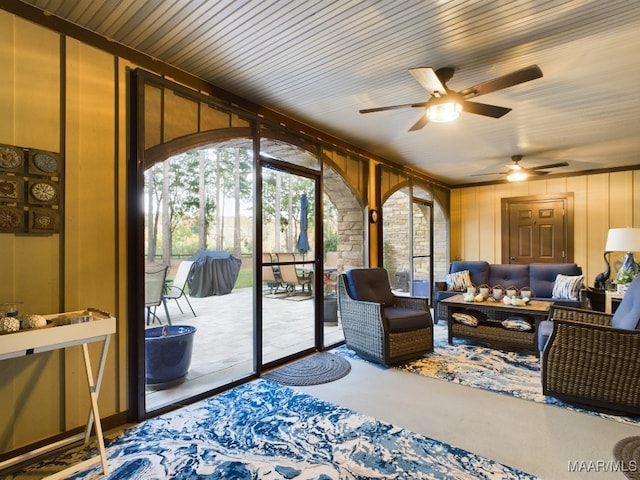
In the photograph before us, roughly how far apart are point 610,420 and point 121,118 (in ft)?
13.6

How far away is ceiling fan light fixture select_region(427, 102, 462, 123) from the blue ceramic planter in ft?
9.33

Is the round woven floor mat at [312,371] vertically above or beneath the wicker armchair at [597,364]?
beneath

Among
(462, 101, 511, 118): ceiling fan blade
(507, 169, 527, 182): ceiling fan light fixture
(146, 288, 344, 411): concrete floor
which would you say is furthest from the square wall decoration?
(507, 169, 527, 182): ceiling fan light fixture

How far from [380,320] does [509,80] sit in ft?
7.73

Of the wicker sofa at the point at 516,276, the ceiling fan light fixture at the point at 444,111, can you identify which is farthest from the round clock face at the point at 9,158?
the wicker sofa at the point at 516,276

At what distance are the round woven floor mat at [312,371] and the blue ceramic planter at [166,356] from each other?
78cm

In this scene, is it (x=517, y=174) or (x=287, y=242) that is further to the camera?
(x=517, y=174)

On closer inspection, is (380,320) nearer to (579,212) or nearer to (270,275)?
(270,275)

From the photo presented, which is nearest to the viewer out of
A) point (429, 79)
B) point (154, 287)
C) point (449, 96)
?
point (429, 79)

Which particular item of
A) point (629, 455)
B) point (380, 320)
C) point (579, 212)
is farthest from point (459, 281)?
point (629, 455)

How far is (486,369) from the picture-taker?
3.44m

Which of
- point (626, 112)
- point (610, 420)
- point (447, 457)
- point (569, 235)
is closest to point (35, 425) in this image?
point (447, 457)

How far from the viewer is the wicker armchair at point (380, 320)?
139 inches

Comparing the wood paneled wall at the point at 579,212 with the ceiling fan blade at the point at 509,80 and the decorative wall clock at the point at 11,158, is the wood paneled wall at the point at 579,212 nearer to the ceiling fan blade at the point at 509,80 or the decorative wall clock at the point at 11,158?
the ceiling fan blade at the point at 509,80
